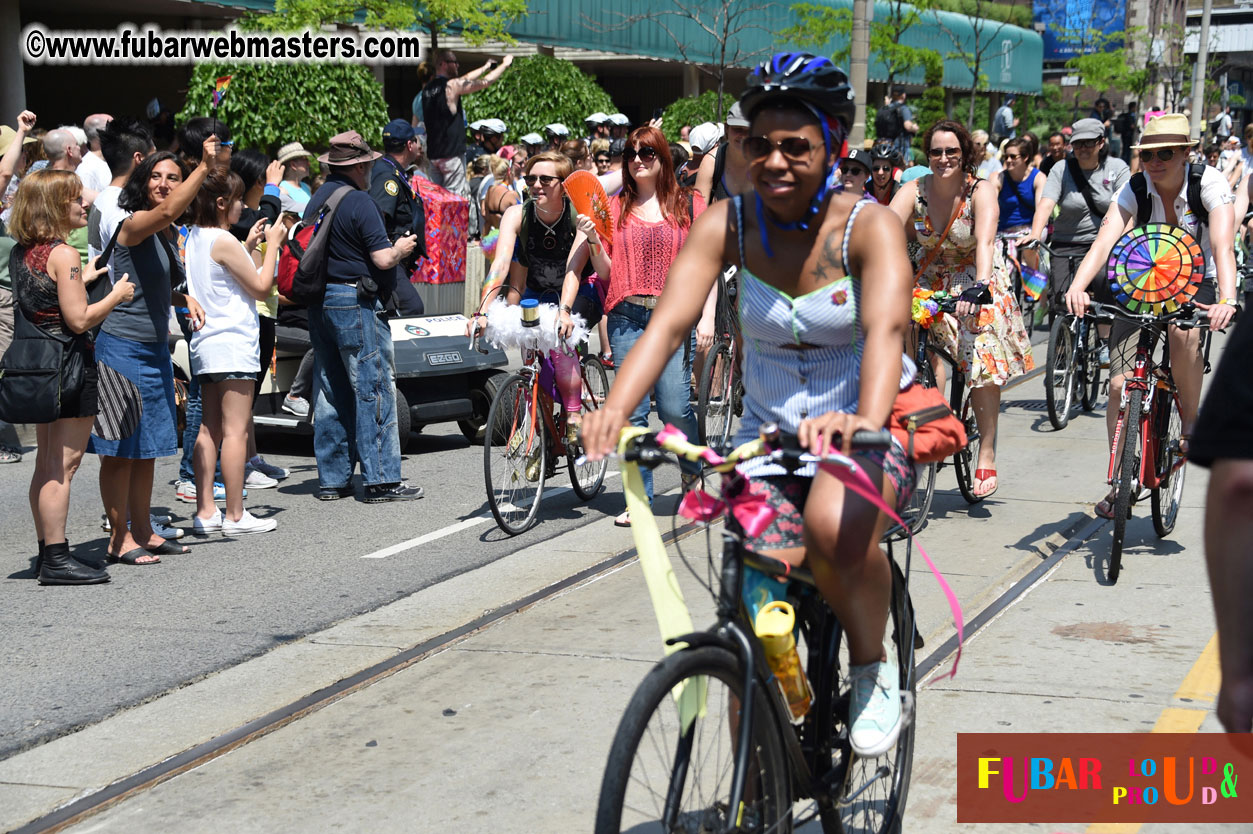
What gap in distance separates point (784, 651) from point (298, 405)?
696 cm

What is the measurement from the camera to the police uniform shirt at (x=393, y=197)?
9617 mm

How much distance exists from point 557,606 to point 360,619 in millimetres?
816

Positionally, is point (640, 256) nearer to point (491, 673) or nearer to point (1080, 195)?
point (491, 673)

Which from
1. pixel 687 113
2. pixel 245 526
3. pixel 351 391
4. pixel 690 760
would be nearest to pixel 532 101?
pixel 687 113

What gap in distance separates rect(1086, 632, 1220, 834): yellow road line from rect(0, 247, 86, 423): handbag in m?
4.58

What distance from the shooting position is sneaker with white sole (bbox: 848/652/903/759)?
330 centimetres

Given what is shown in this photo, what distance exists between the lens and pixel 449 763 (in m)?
4.44

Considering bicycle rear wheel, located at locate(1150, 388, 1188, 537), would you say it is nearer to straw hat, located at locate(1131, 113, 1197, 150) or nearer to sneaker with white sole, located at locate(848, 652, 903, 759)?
straw hat, located at locate(1131, 113, 1197, 150)

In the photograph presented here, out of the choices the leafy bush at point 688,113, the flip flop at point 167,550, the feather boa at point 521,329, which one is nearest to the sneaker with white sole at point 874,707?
the feather boa at point 521,329

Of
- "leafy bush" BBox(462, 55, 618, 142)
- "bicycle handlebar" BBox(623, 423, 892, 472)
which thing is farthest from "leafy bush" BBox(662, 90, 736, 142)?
"bicycle handlebar" BBox(623, 423, 892, 472)

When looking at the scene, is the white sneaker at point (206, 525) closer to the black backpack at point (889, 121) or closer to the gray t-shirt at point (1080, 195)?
the gray t-shirt at point (1080, 195)

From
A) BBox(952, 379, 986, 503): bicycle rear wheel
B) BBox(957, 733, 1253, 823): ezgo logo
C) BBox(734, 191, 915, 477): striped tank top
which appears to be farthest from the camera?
BBox(952, 379, 986, 503): bicycle rear wheel

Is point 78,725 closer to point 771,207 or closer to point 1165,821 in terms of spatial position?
point 771,207

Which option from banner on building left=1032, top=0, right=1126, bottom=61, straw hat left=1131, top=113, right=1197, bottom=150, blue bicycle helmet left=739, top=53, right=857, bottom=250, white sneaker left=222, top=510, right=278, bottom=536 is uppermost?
banner on building left=1032, top=0, right=1126, bottom=61
